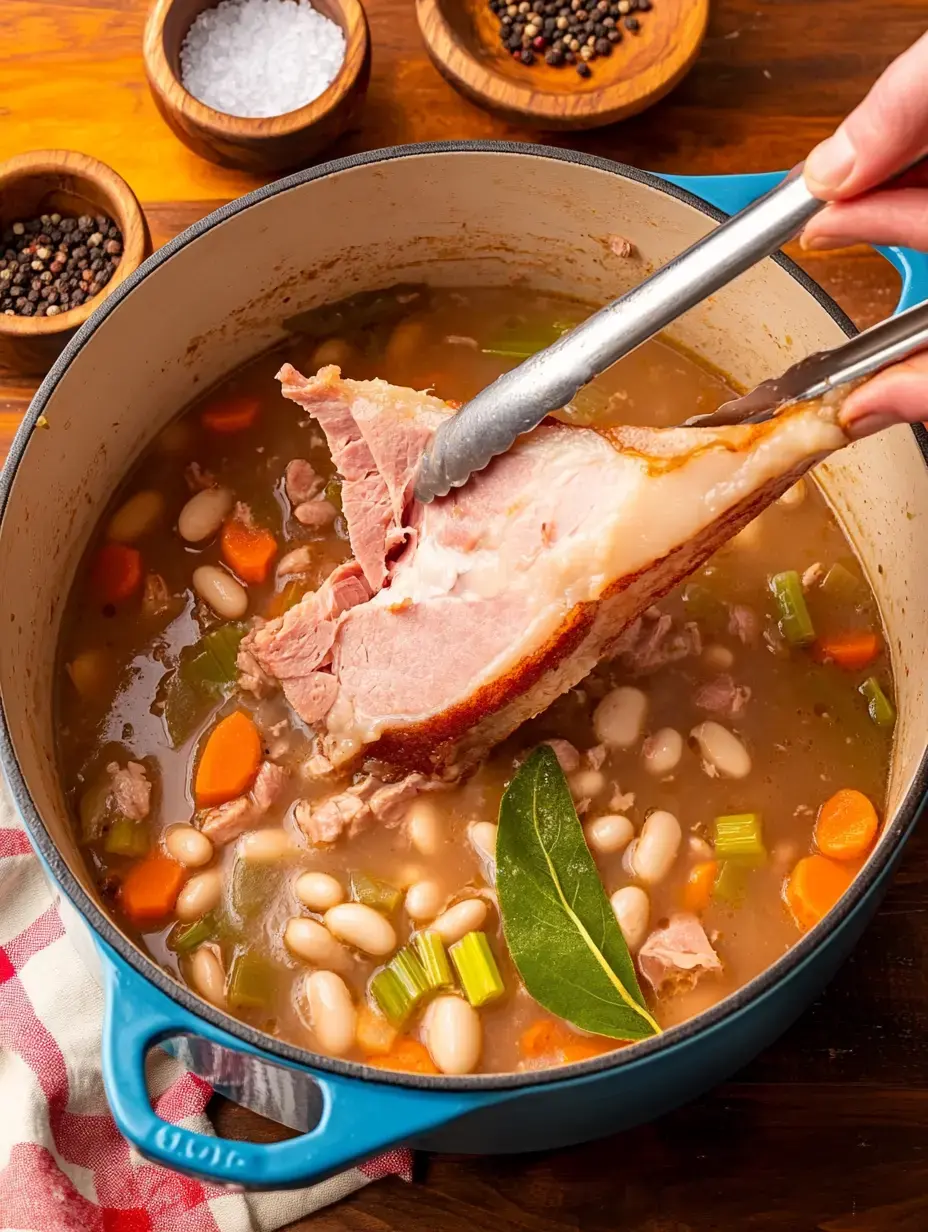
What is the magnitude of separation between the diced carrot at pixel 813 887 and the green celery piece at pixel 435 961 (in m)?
0.62

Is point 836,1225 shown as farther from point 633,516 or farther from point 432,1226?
point 633,516

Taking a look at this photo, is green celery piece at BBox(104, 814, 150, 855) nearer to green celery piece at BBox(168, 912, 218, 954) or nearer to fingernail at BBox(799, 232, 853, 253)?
green celery piece at BBox(168, 912, 218, 954)

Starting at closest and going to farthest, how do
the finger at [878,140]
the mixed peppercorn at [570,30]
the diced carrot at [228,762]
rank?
the finger at [878,140], the diced carrot at [228,762], the mixed peppercorn at [570,30]

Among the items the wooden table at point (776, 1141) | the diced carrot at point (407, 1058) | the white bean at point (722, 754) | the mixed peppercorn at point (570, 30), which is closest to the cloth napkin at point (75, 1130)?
the wooden table at point (776, 1141)

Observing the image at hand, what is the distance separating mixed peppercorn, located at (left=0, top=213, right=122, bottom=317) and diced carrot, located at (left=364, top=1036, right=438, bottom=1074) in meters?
1.63

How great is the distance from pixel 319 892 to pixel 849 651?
1.11m

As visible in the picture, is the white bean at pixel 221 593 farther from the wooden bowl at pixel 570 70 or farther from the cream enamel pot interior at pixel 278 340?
the wooden bowl at pixel 570 70

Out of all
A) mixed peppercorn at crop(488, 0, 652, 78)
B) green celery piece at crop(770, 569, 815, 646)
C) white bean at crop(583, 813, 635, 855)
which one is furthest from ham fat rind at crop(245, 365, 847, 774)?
mixed peppercorn at crop(488, 0, 652, 78)

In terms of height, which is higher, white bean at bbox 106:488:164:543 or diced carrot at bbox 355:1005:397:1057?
white bean at bbox 106:488:164:543

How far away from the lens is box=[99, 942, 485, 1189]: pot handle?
5.85 feet

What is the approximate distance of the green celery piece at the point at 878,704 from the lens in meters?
2.48

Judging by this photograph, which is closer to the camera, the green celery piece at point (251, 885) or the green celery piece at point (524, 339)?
the green celery piece at point (251, 885)

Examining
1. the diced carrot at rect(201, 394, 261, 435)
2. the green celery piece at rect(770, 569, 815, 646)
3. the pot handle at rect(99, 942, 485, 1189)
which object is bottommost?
the pot handle at rect(99, 942, 485, 1189)

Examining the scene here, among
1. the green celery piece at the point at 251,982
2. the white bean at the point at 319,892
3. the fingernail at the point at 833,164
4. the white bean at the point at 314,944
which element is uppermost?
the fingernail at the point at 833,164
